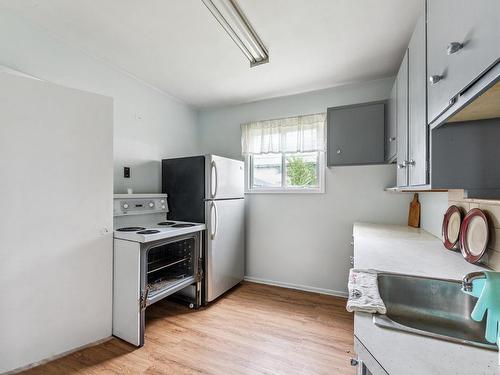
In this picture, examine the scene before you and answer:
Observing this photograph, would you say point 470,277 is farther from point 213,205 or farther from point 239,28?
point 213,205

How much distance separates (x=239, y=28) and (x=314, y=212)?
2153mm

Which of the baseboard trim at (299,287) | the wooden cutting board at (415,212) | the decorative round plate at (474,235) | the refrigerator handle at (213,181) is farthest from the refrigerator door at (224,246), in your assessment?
the decorative round plate at (474,235)

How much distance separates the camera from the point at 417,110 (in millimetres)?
1201

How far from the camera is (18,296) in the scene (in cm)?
152

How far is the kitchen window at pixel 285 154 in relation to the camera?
9.57 ft

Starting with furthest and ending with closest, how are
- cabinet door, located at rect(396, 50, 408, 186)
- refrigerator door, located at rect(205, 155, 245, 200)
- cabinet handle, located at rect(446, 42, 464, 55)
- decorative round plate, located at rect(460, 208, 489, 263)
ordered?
1. refrigerator door, located at rect(205, 155, 245, 200)
2. cabinet door, located at rect(396, 50, 408, 186)
3. decorative round plate, located at rect(460, 208, 489, 263)
4. cabinet handle, located at rect(446, 42, 464, 55)

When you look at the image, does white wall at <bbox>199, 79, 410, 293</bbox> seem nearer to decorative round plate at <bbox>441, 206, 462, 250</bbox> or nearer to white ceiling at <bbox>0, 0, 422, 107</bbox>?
white ceiling at <bbox>0, 0, 422, 107</bbox>

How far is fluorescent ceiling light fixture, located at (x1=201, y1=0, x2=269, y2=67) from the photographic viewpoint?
5.13 ft

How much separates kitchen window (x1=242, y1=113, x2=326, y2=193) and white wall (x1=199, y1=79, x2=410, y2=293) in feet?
0.39

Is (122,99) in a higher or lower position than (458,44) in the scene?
higher

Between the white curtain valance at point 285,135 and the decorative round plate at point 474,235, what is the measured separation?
1.67 metres

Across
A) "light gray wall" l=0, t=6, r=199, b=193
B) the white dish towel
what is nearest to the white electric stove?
"light gray wall" l=0, t=6, r=199, b=193

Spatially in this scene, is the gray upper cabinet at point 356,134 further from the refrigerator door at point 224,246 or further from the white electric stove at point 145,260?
the white electric stove at point 145,260

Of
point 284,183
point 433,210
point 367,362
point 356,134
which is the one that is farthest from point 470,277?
point 284,183
